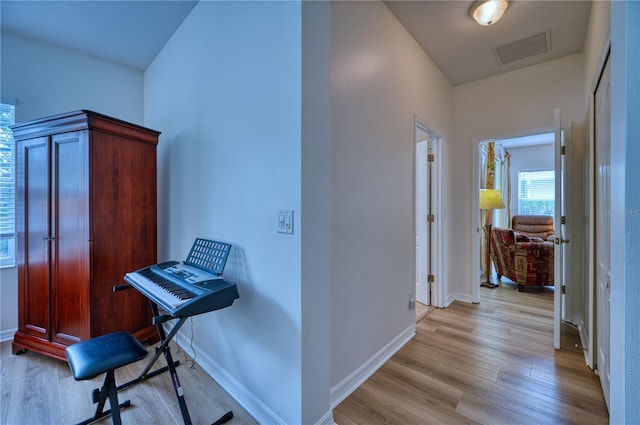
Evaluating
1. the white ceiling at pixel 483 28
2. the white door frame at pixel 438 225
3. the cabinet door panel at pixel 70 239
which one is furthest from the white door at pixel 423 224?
the cabinet door panel at pixel 70 239

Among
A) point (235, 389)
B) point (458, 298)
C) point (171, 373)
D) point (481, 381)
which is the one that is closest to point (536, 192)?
point (458, 298)

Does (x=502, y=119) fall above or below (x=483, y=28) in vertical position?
below

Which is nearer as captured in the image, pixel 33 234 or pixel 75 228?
pixel 75 228

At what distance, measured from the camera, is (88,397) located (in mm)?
1755

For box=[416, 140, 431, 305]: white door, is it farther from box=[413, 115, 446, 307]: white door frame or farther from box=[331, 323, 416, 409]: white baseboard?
box=[331, 323, 416, 409]: white baseboard

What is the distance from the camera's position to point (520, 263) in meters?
4.05

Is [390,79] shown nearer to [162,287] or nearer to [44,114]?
[162,287]

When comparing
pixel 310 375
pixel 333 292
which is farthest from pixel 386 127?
pixel 310 375

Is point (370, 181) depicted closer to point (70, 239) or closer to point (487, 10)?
point (487, 10)

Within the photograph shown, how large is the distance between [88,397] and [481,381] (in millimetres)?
2665

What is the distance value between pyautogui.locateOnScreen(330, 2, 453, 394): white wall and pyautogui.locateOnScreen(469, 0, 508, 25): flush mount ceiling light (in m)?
0.58

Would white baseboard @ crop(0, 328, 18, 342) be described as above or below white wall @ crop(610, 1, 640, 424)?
below

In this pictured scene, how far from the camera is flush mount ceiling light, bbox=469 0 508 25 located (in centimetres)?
216

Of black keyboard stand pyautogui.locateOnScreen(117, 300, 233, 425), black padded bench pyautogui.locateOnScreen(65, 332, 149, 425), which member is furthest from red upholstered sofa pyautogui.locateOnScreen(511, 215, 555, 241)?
black padded bench pyautogui.locateOnScreen(65, 332, 149, 425)
